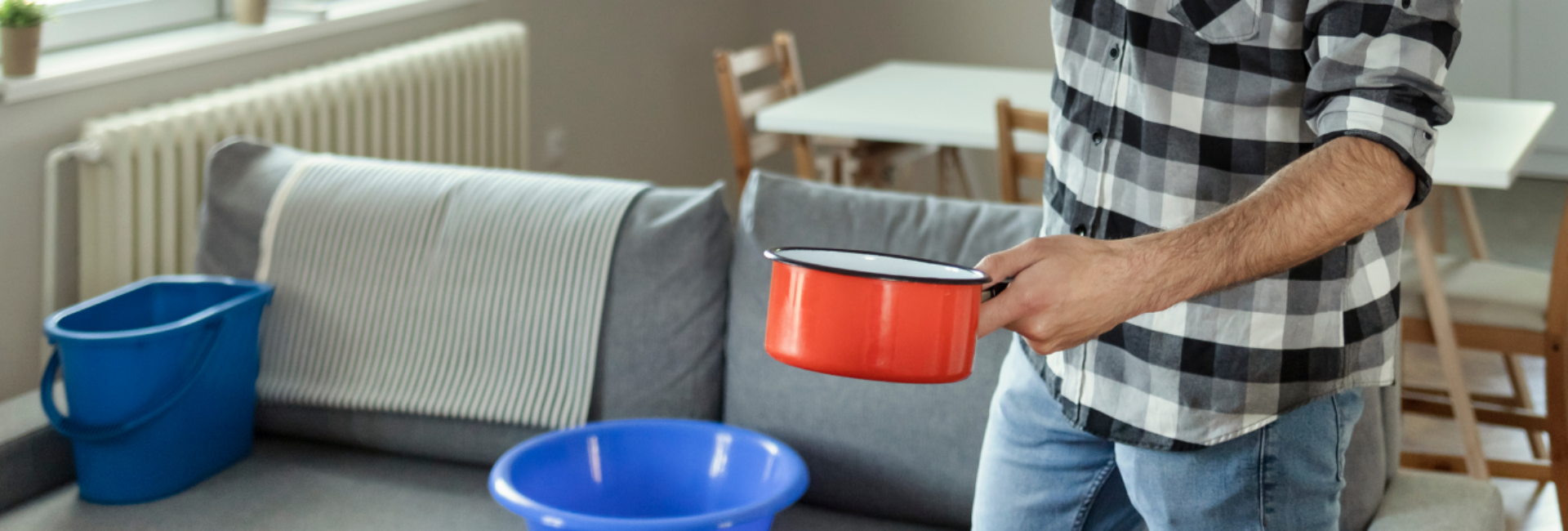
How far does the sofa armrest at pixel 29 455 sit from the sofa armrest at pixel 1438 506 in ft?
4.85

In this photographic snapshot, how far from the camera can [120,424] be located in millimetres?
1430

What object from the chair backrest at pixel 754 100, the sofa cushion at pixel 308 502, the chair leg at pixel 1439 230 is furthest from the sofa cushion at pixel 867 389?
the chair leg at pixel 1439 230

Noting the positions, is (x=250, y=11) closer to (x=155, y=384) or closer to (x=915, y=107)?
(x=155, y=384)

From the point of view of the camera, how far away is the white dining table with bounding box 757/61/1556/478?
2090 mm

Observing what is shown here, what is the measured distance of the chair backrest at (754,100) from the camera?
2.74 meters

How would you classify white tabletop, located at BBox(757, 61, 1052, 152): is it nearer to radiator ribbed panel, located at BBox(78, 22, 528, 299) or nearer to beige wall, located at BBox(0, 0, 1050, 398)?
radiator ribbed panel, located at BBox(78, 22, 528, 299)

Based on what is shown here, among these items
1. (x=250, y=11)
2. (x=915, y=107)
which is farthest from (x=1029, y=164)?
(x=250, y=11)

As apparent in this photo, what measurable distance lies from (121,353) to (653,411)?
1.98ft

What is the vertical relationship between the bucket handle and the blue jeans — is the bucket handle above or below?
below

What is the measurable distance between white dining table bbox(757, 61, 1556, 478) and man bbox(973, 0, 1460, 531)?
1348 mm

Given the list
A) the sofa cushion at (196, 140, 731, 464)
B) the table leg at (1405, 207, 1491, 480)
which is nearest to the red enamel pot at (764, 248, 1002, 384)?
the sofa cushion at (196, 140, 731, 464)

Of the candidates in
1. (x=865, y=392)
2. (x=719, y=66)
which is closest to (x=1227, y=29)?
(x=865, y=392)

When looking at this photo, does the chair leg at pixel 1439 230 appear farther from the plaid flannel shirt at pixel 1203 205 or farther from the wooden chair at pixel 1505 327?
the plaid flannel shirt at pixel 1203 205

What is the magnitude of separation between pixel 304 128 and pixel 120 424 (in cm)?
95
